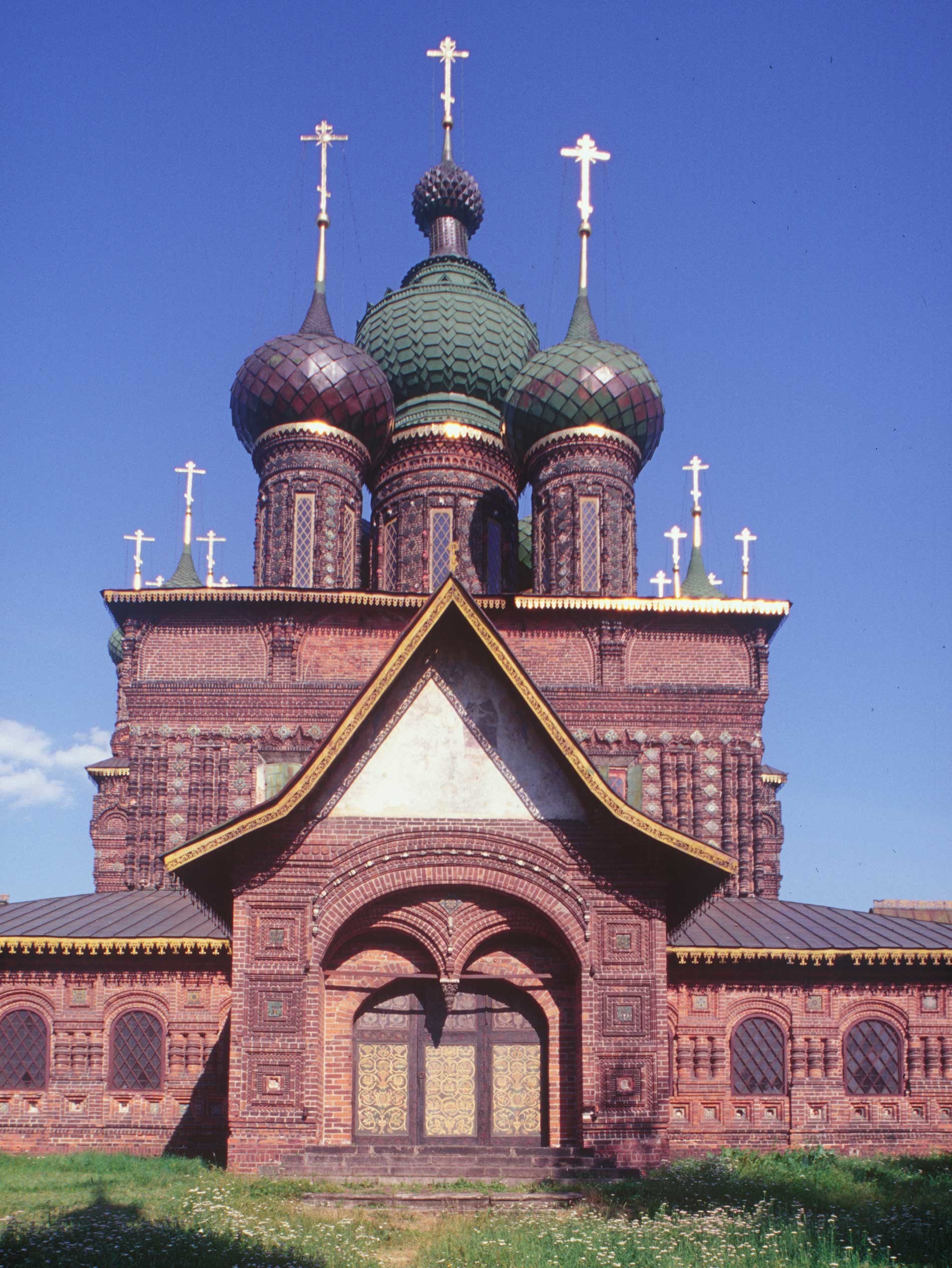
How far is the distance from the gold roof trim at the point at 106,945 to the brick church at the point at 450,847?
0.04 m

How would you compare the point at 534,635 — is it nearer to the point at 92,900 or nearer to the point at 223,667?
the point at 223,667

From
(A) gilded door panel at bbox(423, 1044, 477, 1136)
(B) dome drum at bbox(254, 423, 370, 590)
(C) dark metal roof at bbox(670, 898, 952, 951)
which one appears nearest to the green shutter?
(C) dark metal roof at bbox(670, 898, 952, 951)

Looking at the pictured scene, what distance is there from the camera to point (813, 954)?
591 inches

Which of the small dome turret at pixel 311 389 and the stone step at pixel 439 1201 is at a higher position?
the small dome turret at pixel 311 389

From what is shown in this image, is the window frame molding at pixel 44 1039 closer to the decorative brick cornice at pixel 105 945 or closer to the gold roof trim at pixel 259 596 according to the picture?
the decorative brick cornice at pixel 105 945

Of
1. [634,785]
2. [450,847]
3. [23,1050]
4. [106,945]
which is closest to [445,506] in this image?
[634,785]

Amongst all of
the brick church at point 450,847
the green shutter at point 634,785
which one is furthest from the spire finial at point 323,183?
the green shutter at point 634,785

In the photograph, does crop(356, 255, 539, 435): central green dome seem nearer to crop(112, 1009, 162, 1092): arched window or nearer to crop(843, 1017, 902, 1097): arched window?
crop(112, 1009, 162, 1092): arched window

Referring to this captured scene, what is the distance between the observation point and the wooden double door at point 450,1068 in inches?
476

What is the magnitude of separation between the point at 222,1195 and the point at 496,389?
16307 millimetres

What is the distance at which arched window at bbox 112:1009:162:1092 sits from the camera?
1520 centimetres

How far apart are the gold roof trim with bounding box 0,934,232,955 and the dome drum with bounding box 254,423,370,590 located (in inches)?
280

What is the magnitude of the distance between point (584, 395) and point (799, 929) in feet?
29.2

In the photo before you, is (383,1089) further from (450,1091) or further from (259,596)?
(259,596)
